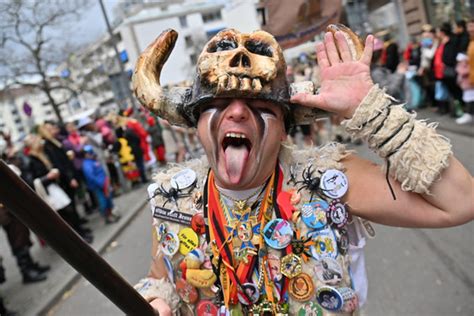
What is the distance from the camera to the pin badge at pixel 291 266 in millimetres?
1583

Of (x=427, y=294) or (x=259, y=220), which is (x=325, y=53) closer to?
(x=259, y=220)

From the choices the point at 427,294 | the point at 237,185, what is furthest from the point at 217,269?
the point at 427,294

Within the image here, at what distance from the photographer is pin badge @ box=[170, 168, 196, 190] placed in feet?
5.98

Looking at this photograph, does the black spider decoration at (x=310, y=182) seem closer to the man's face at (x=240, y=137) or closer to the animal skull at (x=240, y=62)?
the man's face at (x=240, y=137)

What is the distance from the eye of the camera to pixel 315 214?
160cm

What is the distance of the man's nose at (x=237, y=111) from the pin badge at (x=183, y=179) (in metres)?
0.43

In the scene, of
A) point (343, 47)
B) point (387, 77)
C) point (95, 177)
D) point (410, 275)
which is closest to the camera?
point (343, 47)

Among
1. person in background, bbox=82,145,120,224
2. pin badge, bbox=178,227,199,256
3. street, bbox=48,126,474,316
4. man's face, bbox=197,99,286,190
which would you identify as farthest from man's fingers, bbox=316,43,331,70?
person in background, bbox=82,145,120,224

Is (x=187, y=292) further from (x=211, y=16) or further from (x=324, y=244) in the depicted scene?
(x=211, y=16)

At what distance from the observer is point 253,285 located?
1616mm

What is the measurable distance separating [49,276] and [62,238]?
4.92m

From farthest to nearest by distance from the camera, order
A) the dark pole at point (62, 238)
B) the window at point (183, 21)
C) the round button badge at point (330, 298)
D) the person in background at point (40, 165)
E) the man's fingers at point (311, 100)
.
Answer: the window at point (183, 21)
the person in background at point (40, 165)
the round button badge at point (330, 298)
the man's fingers at point (311, 100)
the dark pole at point (62, 238)

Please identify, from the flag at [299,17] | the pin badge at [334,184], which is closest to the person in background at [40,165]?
the flag at [299,17]

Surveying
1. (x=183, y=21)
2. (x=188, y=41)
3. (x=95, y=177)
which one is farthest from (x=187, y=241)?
(x=183, y=21)
